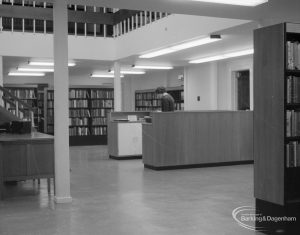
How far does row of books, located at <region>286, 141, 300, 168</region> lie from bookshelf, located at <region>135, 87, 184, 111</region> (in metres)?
12.5

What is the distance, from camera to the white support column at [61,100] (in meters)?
6.41

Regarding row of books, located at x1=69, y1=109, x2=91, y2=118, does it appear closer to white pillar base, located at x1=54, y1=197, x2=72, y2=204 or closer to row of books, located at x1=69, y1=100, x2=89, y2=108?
row of books, located at x1=69, y1=100, x2=89, y2=108

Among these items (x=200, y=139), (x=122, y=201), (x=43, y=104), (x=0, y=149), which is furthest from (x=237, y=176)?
(x=43, y=104)

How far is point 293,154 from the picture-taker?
4.53m

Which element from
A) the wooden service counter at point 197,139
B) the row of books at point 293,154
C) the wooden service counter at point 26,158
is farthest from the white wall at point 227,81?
the row of books at point 293,154

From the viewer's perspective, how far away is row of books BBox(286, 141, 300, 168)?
14.8 ft

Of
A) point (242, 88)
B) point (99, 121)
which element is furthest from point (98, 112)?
point (242, 88)

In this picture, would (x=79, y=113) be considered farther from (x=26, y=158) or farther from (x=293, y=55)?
(x=293, y=55)

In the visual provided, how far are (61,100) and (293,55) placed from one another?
11.2 ft

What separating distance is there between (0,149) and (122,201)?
6.76 feet

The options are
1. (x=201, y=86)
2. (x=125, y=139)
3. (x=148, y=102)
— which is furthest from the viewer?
(x=148, y=102)

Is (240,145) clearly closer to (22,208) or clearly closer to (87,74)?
(22,208)

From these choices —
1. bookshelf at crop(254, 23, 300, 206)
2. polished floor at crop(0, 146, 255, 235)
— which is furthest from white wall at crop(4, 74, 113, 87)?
bookshelf at crop(254, 23, 300, 206)

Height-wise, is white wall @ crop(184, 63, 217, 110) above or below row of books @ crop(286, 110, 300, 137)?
above
